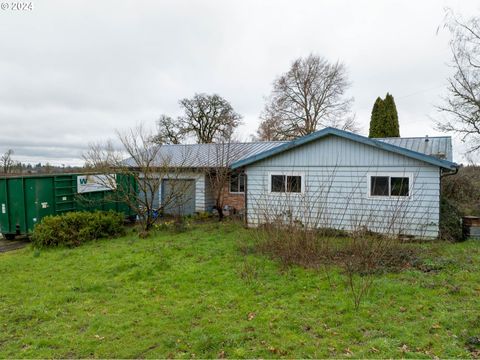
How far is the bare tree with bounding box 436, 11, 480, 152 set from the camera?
13.3 meters

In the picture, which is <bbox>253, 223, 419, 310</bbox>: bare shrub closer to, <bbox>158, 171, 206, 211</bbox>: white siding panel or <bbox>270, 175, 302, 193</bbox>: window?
<bbox>270, 175, 302, 193</bbox>: window

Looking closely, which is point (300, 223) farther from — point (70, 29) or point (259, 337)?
point (70, 29)

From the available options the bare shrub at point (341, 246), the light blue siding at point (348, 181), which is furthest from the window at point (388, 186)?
the bare shrub at point (341, 246)

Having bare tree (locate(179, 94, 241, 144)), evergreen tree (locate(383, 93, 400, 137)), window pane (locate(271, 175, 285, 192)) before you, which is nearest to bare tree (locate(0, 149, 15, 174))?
bare tree (locate(179, 94, 241, 144))

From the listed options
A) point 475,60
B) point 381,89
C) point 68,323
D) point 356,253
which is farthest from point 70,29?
point 381,89

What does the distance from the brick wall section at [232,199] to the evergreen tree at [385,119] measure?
34.8 ft

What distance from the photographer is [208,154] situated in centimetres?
1723

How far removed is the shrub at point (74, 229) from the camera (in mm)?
9590

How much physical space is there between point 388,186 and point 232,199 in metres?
8.00

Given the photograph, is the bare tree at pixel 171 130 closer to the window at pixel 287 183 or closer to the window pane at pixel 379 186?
the window at pixel 287 183

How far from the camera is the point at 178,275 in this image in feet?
21.5

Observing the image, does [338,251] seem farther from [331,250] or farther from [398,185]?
[398,185]

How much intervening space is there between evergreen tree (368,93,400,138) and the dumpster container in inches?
645

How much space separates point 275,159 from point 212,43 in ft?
18.5
